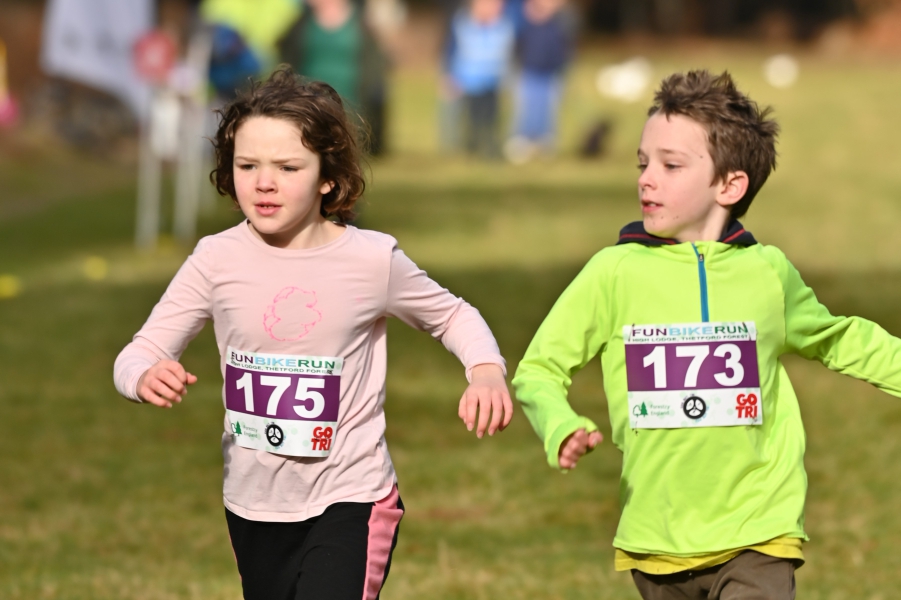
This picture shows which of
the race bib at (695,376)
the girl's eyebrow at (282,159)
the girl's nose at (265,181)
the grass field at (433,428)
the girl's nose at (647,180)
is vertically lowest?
the grass field at (433,428)

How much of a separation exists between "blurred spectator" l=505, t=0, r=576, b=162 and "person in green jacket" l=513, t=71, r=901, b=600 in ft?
69.7

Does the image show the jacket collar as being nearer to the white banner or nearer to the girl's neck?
the girl's neck

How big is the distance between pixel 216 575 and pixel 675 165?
3.05 meters

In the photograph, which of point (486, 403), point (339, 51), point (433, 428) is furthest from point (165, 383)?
point (339, 51)

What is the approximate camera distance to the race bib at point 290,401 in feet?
12.1

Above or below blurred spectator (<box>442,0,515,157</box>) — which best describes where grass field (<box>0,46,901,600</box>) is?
below

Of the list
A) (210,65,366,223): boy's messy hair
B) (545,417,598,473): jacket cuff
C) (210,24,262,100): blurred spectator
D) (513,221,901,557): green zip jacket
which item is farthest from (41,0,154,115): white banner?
(545,417,598,473): jacket cuff

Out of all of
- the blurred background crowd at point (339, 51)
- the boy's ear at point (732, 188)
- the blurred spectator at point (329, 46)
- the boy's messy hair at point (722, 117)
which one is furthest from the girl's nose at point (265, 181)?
the blurred spectator at point (329, 46)

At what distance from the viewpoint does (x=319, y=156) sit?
3.80 m

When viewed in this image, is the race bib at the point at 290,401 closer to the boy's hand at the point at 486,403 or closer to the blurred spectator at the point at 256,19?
the boy's hand at the point at 486,403

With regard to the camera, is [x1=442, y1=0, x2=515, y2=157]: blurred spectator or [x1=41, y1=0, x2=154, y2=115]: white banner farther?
[x1=442, y1=0, x2=515, y2=157]: blurred spectator

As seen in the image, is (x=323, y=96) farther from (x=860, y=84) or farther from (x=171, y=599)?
(x=860, y=84)

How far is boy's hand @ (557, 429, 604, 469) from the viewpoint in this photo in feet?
10.9

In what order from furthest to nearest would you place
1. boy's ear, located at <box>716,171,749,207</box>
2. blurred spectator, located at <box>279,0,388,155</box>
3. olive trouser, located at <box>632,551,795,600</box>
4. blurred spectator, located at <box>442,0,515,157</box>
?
blurred spectator, located at <box>442,0,515,157</box> < blurred spectator, located at <box>279,0,388,155</box> < boy's ear, located at <box>716,171,749,207</box> < olive trouser, located at <box>632,551,795,600</box>
